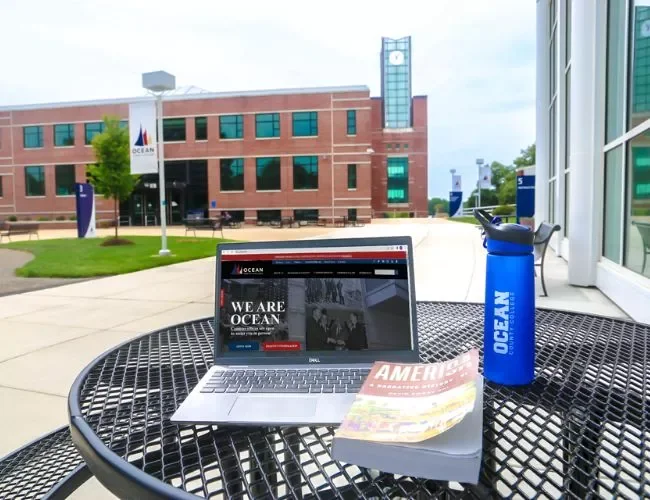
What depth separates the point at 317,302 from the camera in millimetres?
1409

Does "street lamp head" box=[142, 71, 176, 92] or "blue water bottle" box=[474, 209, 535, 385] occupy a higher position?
"street lamp head" box=[142, 71, 176, 92]

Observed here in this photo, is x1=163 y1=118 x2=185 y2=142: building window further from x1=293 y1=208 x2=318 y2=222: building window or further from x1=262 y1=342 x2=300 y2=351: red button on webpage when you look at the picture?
x1=262 y1=342 x2=300 y2=351: red button on webpage

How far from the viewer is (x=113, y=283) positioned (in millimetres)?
9203

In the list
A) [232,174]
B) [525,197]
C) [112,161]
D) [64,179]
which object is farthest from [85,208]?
[64,179]

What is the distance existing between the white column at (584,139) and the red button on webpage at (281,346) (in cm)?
681

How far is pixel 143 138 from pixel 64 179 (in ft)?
106

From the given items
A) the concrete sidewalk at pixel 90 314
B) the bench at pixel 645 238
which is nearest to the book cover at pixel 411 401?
the concrete sidewalk at pixel 90 314

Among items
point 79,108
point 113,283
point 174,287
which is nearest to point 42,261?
point 113,283

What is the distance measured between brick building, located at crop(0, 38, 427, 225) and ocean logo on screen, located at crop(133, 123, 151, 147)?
2528cm

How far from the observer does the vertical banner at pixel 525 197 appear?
1831 centimetres

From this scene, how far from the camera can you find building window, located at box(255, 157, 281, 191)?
133ft

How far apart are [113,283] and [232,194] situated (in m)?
32.3

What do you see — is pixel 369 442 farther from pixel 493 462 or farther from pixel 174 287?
pixel 174 287

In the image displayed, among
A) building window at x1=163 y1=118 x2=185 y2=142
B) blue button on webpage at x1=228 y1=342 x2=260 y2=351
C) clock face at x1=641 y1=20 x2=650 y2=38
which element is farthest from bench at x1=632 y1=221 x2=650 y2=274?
building window at x1=163 y1=118 x2=185 y2=142
